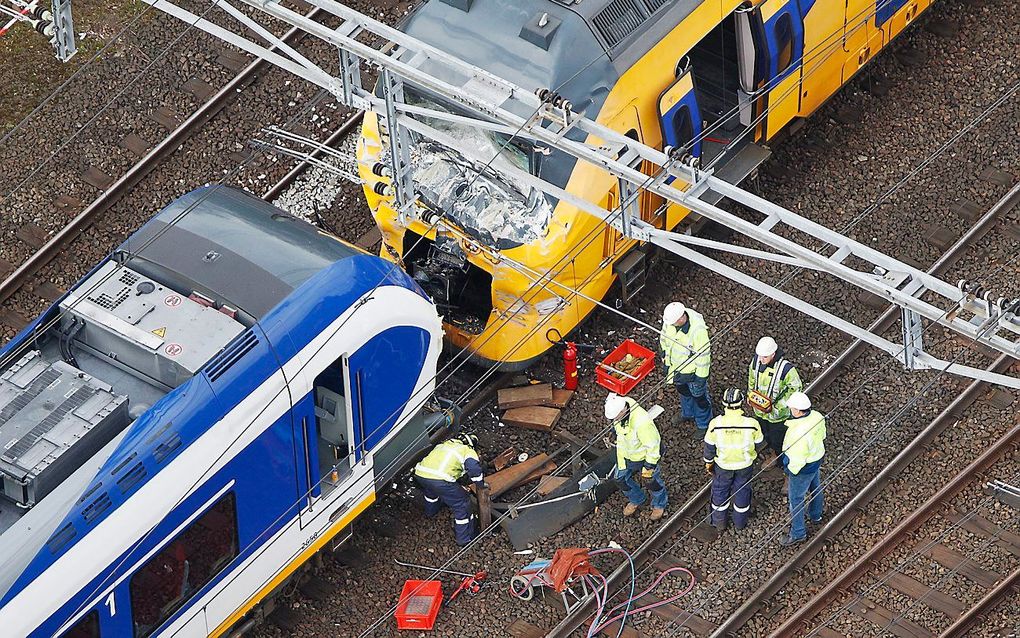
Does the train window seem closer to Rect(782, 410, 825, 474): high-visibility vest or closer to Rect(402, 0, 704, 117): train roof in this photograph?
Rect(782, 410, 825, 474): high-visibility vest

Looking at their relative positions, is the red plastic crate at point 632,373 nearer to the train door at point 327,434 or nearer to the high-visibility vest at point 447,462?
the high-visibility vest at point 447,462

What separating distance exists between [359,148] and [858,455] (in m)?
5.14

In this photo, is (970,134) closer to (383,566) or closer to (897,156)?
(897,156)

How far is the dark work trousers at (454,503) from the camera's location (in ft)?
56.0

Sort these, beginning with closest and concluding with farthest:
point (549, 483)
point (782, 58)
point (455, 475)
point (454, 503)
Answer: point (455, 475) → point (454, 503) → point (549, 483) → point (782, 58)

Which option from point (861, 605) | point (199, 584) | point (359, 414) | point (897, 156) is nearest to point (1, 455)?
point (199, 584)

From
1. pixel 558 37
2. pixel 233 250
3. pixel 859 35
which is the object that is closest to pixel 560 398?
pixel 558 37

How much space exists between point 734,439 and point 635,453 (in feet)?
2.73

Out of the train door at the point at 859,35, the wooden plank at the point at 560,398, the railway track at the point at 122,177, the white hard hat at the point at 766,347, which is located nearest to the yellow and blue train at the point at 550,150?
the wooden plank at the point at 560,398

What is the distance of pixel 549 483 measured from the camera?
17.7 m

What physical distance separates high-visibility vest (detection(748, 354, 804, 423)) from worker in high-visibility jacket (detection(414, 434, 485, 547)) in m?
2.44

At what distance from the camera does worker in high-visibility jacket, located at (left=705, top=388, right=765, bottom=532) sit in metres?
16.7

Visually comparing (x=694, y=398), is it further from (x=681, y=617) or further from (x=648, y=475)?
(x=681, y=617)

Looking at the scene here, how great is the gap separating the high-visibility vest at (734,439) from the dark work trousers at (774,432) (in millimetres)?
695
